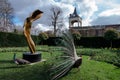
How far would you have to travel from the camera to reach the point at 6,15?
111ft

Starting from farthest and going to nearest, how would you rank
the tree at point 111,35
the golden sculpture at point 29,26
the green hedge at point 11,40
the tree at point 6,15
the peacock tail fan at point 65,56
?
the tree at point 6,15 < the tree at point 111,35 < the green hedge at point 11,40 < the golden sculpture at point 29,26 < the peacock tail fan at point 65,56

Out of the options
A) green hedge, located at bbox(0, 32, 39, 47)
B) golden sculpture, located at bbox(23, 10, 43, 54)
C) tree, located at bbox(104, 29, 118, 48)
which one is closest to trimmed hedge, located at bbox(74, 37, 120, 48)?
tree, located at bbox(104, 29, 118, 48)

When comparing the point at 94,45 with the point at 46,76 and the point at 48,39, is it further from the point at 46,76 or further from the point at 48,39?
the point at 46,76

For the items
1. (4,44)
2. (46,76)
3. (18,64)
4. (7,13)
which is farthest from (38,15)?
(7,13)

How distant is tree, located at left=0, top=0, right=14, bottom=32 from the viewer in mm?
33156

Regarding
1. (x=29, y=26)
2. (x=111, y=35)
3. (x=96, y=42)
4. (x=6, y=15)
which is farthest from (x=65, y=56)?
(x=6, y=15)

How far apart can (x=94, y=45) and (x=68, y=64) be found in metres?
21.9

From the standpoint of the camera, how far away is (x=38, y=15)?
11.7 metres

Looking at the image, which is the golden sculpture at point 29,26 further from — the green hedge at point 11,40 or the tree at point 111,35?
the tree at point 111,35

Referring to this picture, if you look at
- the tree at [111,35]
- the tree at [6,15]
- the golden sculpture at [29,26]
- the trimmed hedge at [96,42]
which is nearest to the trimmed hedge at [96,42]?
the trimmed hedge at [96,42]

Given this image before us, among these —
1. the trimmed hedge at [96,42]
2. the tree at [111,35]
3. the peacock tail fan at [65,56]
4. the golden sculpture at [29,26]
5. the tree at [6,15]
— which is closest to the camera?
the peacock tail fan at [65,56]

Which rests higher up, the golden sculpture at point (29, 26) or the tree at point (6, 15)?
the tree at point (6, 15)

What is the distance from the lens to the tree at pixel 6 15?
33.2m

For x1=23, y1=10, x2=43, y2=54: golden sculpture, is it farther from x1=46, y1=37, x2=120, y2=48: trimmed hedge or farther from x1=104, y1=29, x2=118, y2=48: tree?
x1=46, y1=37, x2=120, y2=48: trimmed hedge
